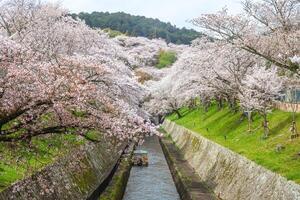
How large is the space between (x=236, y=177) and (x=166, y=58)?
400ft

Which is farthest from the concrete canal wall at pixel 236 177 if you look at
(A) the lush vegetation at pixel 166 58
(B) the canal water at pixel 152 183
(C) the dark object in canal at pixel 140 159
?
(A) the lush vegetation at pixel 166 58

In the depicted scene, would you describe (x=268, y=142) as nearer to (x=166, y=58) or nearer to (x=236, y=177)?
(x=236, y=177)

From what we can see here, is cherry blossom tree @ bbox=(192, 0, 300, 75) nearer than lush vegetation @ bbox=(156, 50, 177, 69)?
Yes

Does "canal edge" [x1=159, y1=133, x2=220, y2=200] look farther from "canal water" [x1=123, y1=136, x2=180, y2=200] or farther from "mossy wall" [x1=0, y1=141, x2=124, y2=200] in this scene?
"mossy wall" [x1=0, y1=141, x2=124, y2=200]

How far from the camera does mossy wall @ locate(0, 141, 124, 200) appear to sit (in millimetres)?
15578

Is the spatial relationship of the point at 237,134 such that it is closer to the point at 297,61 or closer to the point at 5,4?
the point at 297,61

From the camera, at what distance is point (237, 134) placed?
37.1 metres

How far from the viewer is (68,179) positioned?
21062 millimetres

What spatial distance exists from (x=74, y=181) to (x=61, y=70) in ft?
35.7

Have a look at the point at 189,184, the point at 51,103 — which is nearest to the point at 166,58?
the point at 189,184

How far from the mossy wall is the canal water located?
8.50 ft

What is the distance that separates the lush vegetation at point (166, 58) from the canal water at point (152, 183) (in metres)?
90.2

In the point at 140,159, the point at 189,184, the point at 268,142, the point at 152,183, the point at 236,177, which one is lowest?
the point at 152,183

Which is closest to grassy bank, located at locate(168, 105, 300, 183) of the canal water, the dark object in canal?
the canal water
